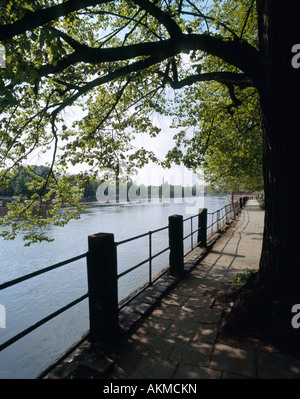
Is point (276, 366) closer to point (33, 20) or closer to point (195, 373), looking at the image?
point (195, 373)

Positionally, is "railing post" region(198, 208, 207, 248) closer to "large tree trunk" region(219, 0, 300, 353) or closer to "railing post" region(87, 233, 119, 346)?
"large tree trunk" region(219, 0, 300, 353)

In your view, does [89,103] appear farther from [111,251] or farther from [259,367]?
[259,367]

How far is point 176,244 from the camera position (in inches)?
214

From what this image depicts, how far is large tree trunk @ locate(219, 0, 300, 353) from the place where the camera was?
9.10 ft

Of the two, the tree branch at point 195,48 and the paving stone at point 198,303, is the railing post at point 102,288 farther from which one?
the tree branch at point 195,48

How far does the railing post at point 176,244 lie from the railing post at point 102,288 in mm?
2515

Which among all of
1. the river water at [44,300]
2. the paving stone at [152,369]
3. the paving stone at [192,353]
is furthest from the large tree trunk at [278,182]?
the river water at [44,300]

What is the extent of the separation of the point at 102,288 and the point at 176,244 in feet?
9.11

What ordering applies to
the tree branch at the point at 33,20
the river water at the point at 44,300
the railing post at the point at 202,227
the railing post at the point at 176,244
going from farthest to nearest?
the railing post at the point at 202,227 < the railing post at the point at 176,244 < the river water at the point at 44,300 < the tree branch at the point at 33,20

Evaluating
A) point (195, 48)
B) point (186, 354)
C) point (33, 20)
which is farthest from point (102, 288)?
point (195, 48)

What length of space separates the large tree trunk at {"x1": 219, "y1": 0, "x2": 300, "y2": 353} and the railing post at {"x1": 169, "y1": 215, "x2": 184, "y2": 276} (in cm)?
235

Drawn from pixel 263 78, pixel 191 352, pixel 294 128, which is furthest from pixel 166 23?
pixel 191 352

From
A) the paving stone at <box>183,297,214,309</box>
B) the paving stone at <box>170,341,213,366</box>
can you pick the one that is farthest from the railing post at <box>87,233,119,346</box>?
the paving stone at <box>183,297,214,309</box>

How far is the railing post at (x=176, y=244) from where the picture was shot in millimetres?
5352
